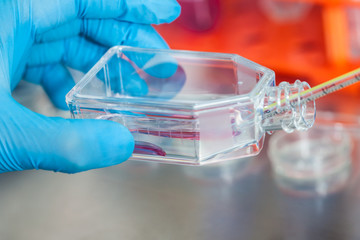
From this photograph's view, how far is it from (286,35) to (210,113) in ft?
3.96

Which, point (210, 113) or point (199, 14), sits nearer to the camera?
point (210, 113)

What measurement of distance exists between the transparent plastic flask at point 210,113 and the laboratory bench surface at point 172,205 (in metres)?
0.43

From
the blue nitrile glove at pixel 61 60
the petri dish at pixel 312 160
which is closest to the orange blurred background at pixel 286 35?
the petri dish at pixel 312 160

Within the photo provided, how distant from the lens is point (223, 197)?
1247 mm

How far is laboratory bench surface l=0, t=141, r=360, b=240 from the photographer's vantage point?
1142mm

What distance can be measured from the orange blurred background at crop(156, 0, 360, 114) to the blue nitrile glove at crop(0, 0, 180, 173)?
0.80m

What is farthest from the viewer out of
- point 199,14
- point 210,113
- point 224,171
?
point 199,14

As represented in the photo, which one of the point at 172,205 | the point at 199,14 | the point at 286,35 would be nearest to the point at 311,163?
the point at 172,205

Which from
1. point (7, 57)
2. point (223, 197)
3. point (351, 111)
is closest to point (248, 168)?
point (223, 197)

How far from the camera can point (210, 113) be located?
2.29 feet

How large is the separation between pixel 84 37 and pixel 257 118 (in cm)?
50

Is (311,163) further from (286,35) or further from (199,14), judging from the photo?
(199,14)

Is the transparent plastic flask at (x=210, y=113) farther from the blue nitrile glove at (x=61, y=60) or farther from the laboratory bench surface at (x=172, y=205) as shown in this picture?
the laboratory bench surface at (x=172, y=205)

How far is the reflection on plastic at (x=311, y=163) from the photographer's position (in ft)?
4.14
